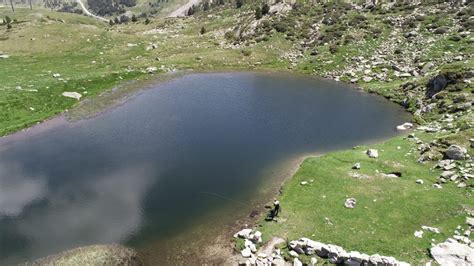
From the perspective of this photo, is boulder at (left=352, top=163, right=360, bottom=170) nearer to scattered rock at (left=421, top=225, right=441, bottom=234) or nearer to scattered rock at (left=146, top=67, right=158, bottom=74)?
scattered rock at (left=421, top=225, right=441, bottom=234)

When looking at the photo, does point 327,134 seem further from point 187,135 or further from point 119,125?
point 119,125

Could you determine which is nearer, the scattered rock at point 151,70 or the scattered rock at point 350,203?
the scattered rock at point 350,203

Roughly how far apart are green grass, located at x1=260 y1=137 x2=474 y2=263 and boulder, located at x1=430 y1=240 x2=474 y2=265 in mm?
937

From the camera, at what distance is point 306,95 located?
8369 cm

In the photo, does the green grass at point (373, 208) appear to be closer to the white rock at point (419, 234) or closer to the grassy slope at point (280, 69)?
the grassy slope at point (280, 69)

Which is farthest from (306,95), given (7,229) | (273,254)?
(7,229)

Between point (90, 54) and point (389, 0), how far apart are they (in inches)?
3853

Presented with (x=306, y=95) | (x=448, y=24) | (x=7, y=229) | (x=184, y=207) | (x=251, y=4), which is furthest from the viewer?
(x=251, y=4)

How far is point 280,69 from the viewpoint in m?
106

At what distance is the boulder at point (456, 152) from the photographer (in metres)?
44.2

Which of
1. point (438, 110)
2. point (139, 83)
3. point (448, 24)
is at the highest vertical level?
point (448, 24)

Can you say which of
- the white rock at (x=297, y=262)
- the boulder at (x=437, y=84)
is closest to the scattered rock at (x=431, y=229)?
the white rock at (x=297, y=262)

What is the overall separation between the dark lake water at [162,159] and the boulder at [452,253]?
19600mm

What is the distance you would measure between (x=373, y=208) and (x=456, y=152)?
1431 cm
